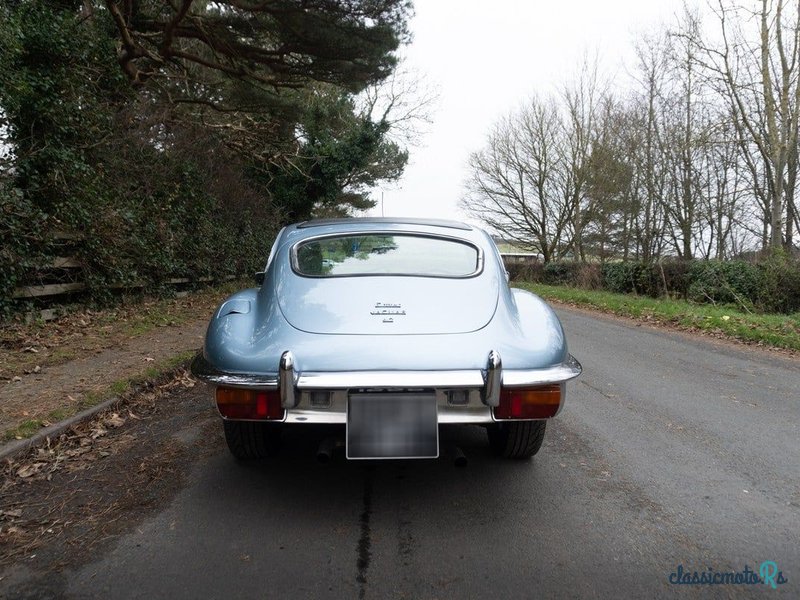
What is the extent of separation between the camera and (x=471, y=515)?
2719 mm

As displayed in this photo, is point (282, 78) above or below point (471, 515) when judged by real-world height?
above

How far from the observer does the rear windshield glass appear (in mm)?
3439

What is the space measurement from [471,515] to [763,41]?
1779 centimetres

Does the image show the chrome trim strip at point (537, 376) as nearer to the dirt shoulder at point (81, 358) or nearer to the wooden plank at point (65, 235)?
the dirt shoulder at point (81, 358)

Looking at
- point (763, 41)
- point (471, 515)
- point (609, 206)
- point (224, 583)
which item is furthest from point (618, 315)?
point (609, 206)

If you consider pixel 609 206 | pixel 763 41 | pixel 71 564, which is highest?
pixel 763 41

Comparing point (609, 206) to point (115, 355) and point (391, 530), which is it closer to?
point (115, 355)

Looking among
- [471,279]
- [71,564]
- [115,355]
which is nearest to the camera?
[71,564]

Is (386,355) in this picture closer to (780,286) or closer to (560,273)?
(780,286)

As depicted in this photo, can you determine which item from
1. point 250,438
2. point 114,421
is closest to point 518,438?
point 250,438

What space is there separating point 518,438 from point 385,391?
1.09 metres

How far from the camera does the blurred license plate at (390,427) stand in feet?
8.50

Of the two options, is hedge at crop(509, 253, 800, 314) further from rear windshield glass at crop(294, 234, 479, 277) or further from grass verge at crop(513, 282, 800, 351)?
rear windshield glass at crop(294, 234, 479, 277)

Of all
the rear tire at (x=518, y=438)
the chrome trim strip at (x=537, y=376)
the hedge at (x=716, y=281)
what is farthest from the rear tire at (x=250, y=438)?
the hedge at (x=716, y=281)
